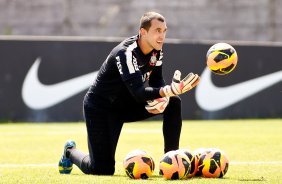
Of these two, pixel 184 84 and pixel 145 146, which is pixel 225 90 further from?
pixel 184 84

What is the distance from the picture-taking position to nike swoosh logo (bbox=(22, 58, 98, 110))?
70.7 ft

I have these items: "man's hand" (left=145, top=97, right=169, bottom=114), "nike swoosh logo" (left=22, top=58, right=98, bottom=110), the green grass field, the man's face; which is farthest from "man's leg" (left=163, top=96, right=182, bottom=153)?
"nike swoosh logo" (left=22, top=58, right=98, bottom=110)

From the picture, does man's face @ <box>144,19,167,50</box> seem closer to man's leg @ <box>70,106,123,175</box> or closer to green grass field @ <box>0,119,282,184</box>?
man's leg @ <box>70,106,123,175</box>

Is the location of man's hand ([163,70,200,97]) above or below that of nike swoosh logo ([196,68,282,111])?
above

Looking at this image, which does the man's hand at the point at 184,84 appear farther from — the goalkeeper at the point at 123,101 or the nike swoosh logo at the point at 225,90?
the nike swoosh logo at the point at 225,90

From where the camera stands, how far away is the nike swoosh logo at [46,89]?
70.7 feet

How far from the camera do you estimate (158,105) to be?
9297 mm

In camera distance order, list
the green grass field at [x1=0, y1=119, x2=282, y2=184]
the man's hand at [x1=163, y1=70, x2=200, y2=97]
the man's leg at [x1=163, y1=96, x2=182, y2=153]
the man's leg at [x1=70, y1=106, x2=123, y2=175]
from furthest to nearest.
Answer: the man's leg at [x1=163, y1=96, x2=182, y2=153], the man's leg at [x1=70, y1=106, x2=123, y2=175], the green grass field at [x1=0, y1=119, x2=282, y2=184], the man's hand at [x1=163, y1=70, x2=200, y2=97]

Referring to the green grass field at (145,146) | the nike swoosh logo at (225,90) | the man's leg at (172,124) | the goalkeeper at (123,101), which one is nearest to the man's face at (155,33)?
the goalkeeper at (123,101)

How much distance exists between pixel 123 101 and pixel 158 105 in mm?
600

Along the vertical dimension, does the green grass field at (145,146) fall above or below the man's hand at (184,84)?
below

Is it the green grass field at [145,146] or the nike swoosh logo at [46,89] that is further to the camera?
the nike swoosh logo at [46,89]

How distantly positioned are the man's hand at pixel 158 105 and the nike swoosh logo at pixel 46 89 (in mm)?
12542

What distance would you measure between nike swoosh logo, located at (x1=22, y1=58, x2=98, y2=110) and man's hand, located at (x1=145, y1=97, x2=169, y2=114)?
494 inches
